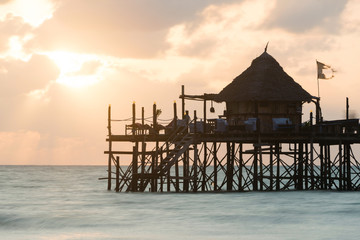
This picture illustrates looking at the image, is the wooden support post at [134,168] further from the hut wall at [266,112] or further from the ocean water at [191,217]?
the hut wall at [266,112]

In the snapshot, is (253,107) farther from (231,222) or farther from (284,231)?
(284,231)

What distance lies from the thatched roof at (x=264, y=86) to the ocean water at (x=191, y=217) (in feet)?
19.6

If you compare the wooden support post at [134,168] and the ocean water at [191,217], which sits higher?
the wooden support post at [134,168]

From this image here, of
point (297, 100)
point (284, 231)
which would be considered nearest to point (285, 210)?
point (284, 231)

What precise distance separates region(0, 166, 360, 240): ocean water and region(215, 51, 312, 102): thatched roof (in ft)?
19.6

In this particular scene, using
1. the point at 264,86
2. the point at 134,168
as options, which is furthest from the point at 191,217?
the point at 264,86

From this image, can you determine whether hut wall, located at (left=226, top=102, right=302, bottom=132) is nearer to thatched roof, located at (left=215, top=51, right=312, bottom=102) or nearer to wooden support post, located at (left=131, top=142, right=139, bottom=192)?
thatched roof, located at (left=215, top=51, right=312, bottom=102)

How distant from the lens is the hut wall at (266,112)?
43.4m

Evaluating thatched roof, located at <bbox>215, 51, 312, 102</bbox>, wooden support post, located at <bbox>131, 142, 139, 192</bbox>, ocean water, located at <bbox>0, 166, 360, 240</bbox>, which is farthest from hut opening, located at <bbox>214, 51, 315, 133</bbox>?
wooden support post, located at <bbox>131, 142, 139, 192</bbox>

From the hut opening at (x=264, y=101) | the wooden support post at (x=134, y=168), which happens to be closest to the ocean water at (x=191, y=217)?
the wooden support post at (x=134, y=168)

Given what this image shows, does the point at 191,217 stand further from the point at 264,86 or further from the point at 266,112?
the point at 264,86

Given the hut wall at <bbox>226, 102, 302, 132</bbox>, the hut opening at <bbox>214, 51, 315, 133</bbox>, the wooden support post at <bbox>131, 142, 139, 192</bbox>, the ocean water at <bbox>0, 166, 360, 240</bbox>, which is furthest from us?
the hut wall at <bbox>226, 102, 302, 132</bbox>

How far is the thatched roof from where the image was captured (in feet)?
144

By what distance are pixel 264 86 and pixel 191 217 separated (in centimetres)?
1303
